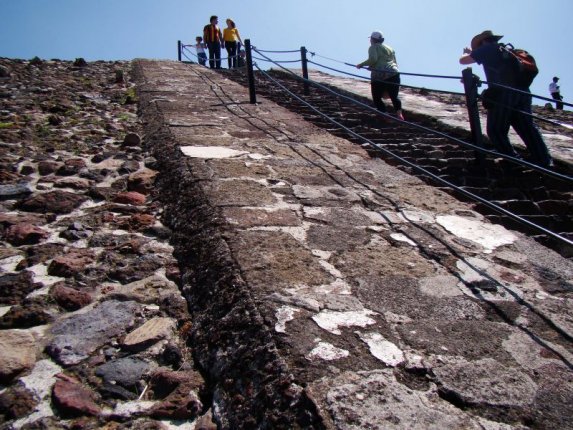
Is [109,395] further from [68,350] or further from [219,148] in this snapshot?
[219,148]

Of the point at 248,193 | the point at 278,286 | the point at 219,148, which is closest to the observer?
the point at 278,286

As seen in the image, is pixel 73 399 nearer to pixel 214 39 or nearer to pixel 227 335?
pixel 227 335

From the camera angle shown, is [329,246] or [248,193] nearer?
[329,246]

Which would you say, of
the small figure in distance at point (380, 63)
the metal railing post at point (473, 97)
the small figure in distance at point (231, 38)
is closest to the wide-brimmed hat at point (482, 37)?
the metal railing post at point (473, 97)

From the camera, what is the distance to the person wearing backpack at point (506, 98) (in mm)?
3881

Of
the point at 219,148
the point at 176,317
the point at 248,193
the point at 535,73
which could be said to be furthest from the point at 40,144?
the point at 535,73

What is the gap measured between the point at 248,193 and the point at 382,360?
148 centimetres

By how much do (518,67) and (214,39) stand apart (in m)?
9.26

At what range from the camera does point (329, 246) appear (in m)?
2.20

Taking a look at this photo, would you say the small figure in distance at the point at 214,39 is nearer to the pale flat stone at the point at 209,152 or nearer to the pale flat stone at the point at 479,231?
the pale flat stone at the point at 209,152

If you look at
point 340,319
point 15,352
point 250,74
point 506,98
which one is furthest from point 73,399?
point 250,74

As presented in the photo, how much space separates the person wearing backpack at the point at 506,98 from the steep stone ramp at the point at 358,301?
130 cm

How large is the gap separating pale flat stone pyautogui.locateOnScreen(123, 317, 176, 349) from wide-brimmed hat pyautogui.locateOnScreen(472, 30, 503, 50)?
12.4 ft

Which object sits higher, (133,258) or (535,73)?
(535,73)
